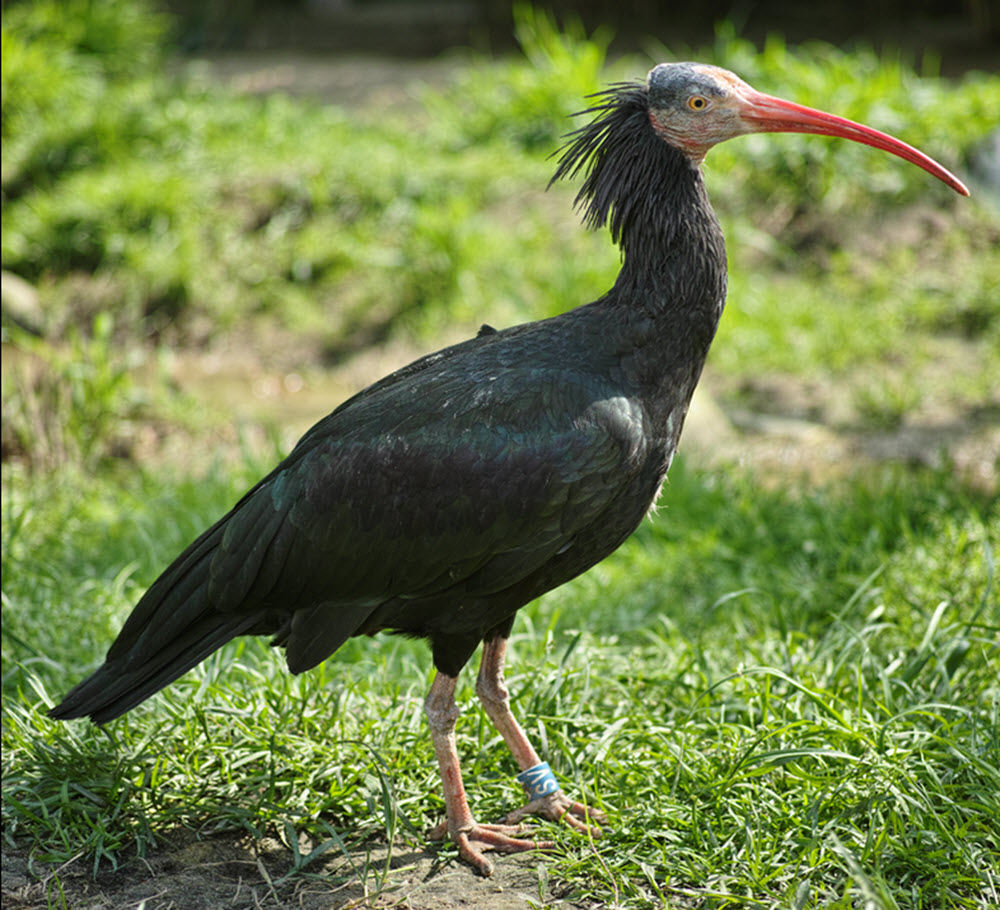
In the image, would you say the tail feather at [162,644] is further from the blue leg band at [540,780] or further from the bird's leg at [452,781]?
the blue leg band at [540,780]

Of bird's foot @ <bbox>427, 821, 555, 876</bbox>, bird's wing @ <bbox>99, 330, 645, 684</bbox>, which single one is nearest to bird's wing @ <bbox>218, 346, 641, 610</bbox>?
bird's wing @ <bbox>99, 330, 645, 684</bbox>

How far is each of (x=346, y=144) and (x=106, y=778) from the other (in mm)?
6637

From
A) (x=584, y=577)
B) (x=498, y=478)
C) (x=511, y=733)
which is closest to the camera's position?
(x=498, y=478)

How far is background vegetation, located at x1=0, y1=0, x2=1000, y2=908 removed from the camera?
3289 millimetres

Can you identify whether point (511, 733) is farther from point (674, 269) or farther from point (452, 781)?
point (674, 269)

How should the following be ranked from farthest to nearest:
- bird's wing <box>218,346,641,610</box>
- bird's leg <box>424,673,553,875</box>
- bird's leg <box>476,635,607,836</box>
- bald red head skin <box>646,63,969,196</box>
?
1. bird's leg <box>476,635,607,836</box>
2. bird's leg <box>424,673,553,875</box>
3. bald red head skin <box>646,63,969,196</box>
4. bird's wing <box>218,346,641,610</box>

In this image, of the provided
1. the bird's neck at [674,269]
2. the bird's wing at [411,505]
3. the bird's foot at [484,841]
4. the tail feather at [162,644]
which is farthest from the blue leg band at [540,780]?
the bird's neck at [674,269]

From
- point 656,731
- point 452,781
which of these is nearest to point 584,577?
point 656,731

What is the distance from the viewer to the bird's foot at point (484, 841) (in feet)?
10.7

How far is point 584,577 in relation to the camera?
4926 mm

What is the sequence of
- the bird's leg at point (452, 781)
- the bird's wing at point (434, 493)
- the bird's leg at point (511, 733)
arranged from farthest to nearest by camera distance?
the bird's leg at point (511, 733) < the bird's leg at point (452, 781) < the bird's wing at point (434, 493)

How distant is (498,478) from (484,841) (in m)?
1.05

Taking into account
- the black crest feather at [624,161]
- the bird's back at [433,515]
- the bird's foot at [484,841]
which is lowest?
the bird's foot at [484,841]

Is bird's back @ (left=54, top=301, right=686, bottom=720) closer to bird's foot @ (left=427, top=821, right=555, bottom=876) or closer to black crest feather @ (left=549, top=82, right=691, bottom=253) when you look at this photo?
black crest feather @ (left=549, top=82, right=691, bottom=253)
